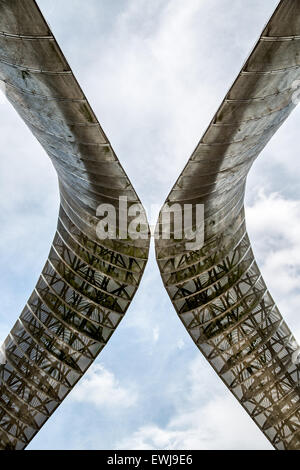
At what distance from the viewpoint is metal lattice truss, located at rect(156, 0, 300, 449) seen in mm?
11805

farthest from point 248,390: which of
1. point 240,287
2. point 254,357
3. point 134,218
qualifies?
point 134,218

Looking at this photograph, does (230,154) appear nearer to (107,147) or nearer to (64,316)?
(107,147)

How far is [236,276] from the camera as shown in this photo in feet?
68.6

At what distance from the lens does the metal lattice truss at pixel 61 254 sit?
9.66 metres

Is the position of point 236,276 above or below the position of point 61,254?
below

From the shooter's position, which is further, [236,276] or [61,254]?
[236,276]

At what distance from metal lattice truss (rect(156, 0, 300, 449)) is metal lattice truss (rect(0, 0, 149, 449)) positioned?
91.0 inches

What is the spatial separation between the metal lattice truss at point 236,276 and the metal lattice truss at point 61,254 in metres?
2.31

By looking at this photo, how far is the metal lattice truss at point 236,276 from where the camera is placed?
11805mm

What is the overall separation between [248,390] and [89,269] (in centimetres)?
1025

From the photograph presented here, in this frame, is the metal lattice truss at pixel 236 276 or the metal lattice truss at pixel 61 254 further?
the metal lattice truss at pixel 236 276

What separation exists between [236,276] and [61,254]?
27.3 ft

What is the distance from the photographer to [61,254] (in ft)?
67.5

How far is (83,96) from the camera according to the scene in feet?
34.3
